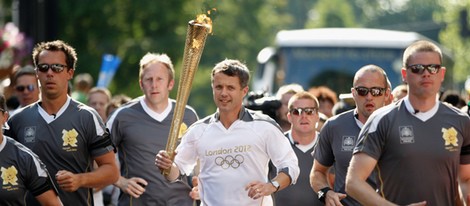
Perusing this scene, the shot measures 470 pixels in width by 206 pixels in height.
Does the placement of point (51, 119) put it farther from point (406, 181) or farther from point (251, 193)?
point (406, 181)

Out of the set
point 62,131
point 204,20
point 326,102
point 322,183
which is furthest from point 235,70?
point 326,102

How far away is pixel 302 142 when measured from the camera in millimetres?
11352

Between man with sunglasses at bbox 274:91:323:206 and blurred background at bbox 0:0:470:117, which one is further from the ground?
blurred background at bbox 0:0:470:117

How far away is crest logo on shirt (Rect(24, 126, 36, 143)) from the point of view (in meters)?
9.92

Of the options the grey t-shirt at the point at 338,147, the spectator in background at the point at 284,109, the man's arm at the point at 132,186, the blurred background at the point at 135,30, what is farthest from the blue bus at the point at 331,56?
the grey t-shirt at the point at 338,147

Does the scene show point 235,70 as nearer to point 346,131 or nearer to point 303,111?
point 346,131

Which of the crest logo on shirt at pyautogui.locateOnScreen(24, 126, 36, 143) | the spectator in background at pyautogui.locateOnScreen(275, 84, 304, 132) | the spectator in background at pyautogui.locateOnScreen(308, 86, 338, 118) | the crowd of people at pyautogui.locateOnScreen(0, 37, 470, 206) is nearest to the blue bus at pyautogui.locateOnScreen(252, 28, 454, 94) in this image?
the spectator in background at pyautogui.locateOnScreen(308, 86, 338, 118)

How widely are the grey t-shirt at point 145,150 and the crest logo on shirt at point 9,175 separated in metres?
2.74

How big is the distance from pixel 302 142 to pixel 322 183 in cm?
158

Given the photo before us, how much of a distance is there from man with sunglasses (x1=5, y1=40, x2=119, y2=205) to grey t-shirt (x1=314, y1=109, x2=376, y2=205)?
5.17 ft

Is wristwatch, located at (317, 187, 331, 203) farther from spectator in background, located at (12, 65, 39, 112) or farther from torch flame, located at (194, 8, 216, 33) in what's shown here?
spectator in background, located at (12, 65, 39, 112)

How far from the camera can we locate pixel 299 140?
37.3ft

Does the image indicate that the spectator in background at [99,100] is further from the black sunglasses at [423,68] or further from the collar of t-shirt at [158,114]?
the black sunglasses at [423,68]

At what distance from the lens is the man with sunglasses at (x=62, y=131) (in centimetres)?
987
